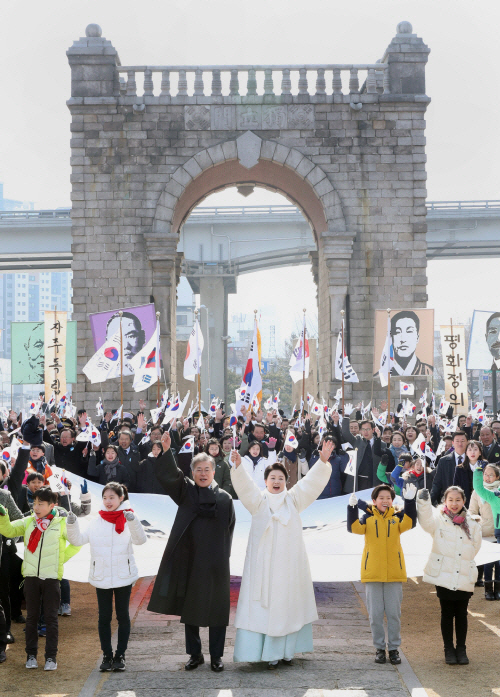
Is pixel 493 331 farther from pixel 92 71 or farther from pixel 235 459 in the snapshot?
pixel 235 459

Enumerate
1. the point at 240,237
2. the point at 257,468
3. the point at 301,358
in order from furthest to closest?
1. the point at 240,237
2. the point at 301,358
3. the point at 257,468

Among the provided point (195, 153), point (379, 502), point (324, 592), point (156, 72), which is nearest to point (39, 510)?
point (379, 502)

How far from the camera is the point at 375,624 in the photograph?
716 cm

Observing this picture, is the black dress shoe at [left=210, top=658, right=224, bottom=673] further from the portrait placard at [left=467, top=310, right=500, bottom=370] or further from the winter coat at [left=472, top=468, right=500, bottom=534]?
the portrait placard at [left=467, top=310, right=500, bottom=370]

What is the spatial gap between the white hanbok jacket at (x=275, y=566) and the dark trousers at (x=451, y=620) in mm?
1088

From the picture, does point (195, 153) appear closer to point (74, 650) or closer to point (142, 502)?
point (142, 502)

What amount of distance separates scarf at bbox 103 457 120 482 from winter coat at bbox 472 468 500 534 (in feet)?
14.9

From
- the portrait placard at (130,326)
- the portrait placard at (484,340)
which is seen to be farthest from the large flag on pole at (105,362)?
the portrait placard at (484,340)

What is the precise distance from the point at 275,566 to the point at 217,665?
897 millimetres

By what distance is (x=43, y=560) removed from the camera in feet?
24.2

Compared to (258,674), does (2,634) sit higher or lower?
higher

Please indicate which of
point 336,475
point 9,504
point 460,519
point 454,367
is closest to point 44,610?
point 9,504

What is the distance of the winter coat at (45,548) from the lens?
24.1ft

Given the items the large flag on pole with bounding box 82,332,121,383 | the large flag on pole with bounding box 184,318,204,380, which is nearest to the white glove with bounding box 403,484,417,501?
the large flag on pole with bounding box 184,318,204,380
